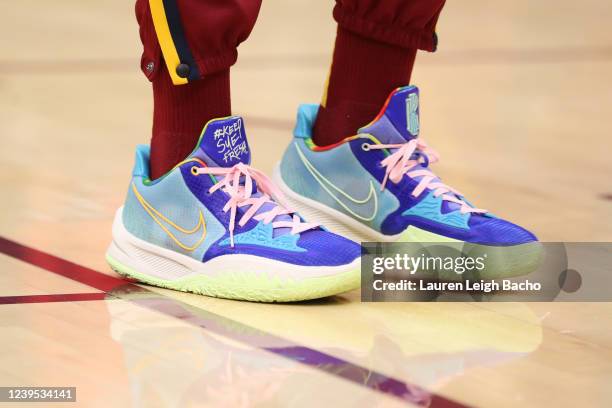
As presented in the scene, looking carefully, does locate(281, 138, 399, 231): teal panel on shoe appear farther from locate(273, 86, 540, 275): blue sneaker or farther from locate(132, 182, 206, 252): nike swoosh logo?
locate(132, 182, 206, 252): nike swoosh logo

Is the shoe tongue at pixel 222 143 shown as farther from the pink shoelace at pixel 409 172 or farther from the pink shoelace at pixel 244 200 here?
the pink shoelace at pixel 409 172

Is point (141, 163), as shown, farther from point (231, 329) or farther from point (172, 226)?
point (231, 329)

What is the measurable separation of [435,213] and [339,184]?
0.40 feet

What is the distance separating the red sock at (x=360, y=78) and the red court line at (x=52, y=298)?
357mm

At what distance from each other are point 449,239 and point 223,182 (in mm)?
269

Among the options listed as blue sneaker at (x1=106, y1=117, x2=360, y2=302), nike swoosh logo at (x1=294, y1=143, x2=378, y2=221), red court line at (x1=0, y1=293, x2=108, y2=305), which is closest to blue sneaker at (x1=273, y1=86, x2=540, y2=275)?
nike swoosh logo at (x1=294, y1=143, x2=378, y2=221)

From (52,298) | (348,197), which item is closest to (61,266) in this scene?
(52,298)

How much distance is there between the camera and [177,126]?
1.21 metres

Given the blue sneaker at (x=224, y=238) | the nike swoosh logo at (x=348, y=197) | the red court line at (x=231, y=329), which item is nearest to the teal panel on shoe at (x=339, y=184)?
the nike swoosh logo at (x=348, y=197)

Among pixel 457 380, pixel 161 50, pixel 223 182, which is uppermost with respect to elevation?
pixel 161 50

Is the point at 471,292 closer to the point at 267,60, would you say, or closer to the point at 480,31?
the point at 267,60

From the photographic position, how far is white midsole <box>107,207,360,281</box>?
45.8 inches

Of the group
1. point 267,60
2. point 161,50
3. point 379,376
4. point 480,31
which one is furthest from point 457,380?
point 480,31

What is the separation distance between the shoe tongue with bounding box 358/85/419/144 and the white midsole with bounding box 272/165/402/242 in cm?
11
